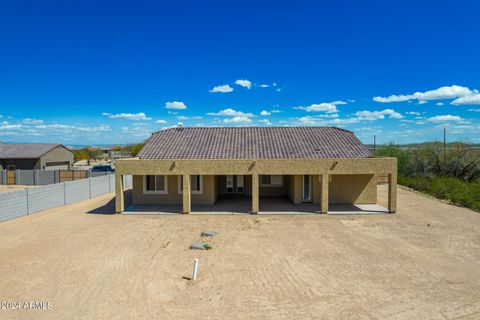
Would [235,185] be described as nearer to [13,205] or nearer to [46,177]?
[13,205]

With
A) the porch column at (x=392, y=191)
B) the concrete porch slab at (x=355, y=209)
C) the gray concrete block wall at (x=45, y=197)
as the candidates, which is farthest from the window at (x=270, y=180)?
the gray concrete block wall at (x=45, y=197)

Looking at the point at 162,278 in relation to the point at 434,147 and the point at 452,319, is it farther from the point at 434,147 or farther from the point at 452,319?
the point at 434,147

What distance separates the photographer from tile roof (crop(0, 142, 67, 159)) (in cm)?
3600

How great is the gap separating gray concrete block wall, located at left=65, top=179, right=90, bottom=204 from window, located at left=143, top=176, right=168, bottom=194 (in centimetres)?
560

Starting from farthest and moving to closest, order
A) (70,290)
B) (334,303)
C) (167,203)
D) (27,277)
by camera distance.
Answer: (167,203) → (27,277) → (70,290) → (334,303)

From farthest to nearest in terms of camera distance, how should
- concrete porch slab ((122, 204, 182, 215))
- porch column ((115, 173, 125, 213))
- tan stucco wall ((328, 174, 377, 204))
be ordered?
1. tan stucco wall ((328, 174, 377, 204))
2. concrete porch slab ((122, 204, 182, 215))
3. porch column ((115, 173, 125, 213))

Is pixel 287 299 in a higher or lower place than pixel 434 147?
lower

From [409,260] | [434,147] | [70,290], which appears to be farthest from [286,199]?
[434,147]

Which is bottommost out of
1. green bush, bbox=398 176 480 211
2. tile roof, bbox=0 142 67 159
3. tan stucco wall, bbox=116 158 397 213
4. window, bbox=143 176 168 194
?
green bush, bbox=398 176 480 211

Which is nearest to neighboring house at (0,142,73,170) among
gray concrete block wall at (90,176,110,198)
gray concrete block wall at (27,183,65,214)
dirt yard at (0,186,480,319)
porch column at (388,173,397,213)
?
gray concrete block wall at (90,176,110,198)

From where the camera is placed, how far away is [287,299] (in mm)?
7945

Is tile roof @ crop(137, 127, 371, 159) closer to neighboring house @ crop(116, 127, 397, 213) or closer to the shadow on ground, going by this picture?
neighboring house @ crop(116, 127, 397, 213)

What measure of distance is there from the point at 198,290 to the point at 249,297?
1.43 m

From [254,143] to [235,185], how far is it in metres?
3.56
